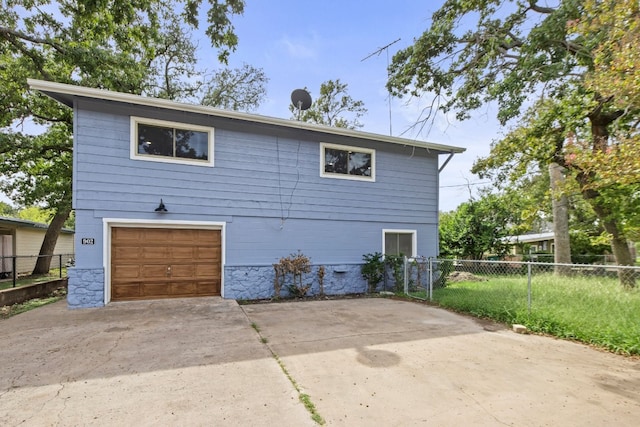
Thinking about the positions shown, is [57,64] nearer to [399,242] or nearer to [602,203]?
[399,242]

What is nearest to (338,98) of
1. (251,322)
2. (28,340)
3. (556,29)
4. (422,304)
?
(556,29)

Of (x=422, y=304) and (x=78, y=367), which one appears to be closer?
(x=78, y=367)

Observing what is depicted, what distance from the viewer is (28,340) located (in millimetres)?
4723

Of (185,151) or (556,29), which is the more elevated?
(556,29)

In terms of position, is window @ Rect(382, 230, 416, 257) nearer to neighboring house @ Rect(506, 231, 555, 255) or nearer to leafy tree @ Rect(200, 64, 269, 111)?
leafy tree @ Rect(200, 64, 269, 111)

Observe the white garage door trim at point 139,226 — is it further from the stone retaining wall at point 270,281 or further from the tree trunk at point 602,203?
the tree trunk at point 602,203

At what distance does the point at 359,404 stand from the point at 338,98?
21879 mm

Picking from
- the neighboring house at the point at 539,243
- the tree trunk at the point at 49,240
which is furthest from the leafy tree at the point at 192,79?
the neighboring house at the point at 539,243

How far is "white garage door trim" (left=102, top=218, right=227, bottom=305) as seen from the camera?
702 centimetres

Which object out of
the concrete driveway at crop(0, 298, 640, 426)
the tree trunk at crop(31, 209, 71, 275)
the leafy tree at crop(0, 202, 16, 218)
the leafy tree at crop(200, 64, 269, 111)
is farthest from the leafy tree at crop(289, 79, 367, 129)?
the leafy tree at crop(0, 202, 16, 218)

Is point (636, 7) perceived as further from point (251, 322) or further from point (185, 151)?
point (185, 151)

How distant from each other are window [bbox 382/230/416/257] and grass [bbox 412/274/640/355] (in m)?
2.65

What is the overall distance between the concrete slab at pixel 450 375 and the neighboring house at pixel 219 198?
119 inches

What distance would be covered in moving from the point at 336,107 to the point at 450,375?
69.5ft
